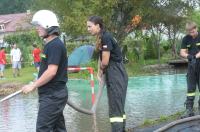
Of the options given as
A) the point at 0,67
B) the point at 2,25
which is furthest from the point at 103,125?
the point at 2,25

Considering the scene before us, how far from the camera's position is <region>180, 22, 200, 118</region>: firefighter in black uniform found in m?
9.62

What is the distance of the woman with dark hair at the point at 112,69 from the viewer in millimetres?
7371

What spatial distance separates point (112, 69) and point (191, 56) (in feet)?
8.45

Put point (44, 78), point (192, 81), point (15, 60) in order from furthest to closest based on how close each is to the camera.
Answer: point (15, 60)
point (192, 81)
point (44, 78)

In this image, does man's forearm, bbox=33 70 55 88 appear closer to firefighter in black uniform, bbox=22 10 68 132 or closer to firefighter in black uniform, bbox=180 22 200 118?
firefighter in black uniform, bbox=22 10 68 132

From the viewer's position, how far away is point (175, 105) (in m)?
12.8

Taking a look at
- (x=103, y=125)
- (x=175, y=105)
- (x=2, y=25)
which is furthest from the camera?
(x=2, y=25)

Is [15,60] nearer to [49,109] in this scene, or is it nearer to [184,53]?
[184,53]

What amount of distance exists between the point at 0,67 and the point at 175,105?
1460cm

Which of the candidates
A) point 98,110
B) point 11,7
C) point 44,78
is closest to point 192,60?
point 98,110

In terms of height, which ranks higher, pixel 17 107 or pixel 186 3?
pixel 186 3

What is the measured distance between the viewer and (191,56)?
380 inches

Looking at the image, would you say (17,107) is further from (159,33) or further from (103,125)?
(159,33)

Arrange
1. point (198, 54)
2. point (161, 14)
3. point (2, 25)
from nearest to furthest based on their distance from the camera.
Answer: point (198, 54) < point (161, 14) < point (2, 25)
